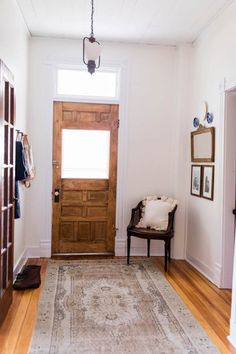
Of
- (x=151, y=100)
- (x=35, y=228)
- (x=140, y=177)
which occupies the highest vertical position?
(x=151, y=100)

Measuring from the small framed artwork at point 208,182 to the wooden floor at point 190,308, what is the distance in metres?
1.01

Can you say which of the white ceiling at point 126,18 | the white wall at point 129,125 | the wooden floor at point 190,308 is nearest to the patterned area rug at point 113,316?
the wooden floor at point 190,308

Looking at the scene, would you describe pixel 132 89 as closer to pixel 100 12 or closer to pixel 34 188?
pixel 100 12

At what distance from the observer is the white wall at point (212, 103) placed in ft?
11.8

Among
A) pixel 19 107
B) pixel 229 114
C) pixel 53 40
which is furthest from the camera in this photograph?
pixel 53 40

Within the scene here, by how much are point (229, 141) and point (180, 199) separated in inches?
53.7

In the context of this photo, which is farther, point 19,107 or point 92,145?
point 92,145

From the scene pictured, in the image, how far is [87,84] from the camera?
4777mm

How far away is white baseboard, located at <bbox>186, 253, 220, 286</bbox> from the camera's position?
3.80 meters

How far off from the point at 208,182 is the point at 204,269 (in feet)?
3.55

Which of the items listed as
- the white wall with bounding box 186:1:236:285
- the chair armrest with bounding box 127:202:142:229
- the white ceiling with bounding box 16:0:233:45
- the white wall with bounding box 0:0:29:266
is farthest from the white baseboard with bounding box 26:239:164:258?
the white ceiling with bounding box 16:0:233:45

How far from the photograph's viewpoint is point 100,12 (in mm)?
3814

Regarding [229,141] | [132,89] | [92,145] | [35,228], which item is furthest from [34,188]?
[229,141]

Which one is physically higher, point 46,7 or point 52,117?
point 46,7
